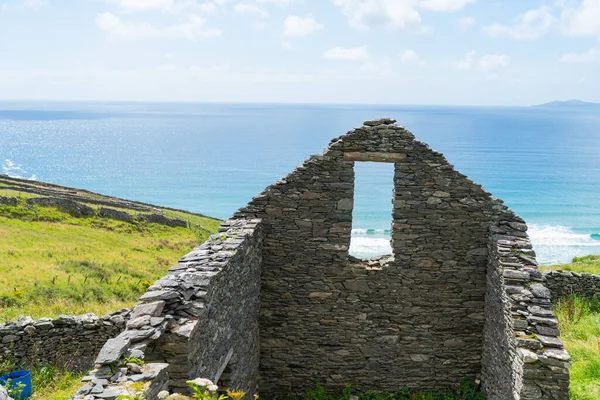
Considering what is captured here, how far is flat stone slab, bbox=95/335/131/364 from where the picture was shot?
5789mm

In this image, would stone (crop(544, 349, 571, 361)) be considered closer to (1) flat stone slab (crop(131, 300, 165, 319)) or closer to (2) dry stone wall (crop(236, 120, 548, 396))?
(2) dry stone wall (crop(236, 120, 548, 396))

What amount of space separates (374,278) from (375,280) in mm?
54

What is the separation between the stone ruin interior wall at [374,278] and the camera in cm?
1085

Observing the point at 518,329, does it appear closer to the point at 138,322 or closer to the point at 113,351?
the point at 138,322

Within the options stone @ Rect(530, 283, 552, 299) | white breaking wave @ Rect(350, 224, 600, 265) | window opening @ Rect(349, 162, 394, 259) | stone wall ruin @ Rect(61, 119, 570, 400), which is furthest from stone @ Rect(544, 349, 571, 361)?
white breaking wave @ Rect(350, 224, 600, 265)

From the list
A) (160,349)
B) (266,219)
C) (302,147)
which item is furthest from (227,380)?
(302,147)

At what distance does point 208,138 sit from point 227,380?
613 feet

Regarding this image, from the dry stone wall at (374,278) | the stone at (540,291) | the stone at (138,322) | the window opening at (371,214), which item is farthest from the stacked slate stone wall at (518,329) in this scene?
the window opening at (371,214)

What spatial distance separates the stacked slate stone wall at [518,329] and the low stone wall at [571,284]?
20.9ft

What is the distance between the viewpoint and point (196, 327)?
22.9ft

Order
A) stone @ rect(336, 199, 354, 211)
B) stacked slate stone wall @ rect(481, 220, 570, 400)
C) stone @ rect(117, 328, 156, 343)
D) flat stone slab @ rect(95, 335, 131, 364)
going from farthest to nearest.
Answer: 1. stone @ rect(336, 199, 354, 211)
2. stacked slate stone wall @ rect(481, 220, 570, 400)
3. stone @ rect(117, 328, 156, 343)
4. flat stone slab @ rect(95, 335, 131, 364)

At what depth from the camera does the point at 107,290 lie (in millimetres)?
19812

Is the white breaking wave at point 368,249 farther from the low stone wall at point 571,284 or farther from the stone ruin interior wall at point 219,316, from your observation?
the stone ruin interior wall at point 219,316

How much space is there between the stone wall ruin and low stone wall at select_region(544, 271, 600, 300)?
617 cm
